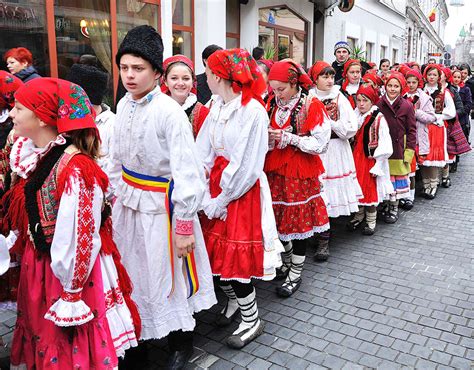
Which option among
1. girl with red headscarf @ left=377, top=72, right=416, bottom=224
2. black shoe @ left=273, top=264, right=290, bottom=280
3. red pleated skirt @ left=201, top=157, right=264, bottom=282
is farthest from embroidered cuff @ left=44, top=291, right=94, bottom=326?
girl with red headscarf @ left=377, top=72, right=416, bottom=224

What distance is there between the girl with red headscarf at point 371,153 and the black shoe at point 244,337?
9.33 ft

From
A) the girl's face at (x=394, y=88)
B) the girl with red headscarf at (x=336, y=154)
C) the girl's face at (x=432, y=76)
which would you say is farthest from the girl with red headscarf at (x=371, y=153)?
the girl's face at (x=432, y=76)

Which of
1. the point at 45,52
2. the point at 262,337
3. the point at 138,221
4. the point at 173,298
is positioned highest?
the point at 45,52

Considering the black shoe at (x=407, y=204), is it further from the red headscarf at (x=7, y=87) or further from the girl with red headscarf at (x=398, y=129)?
the red headscarf at (x=7, y=87)

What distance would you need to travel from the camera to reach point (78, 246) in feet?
7.39

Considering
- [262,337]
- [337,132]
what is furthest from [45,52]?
[262,337]

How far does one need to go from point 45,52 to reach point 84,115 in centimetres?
520

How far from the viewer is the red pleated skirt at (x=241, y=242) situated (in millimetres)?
3328

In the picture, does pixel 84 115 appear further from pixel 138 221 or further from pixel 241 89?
pixel 241 89

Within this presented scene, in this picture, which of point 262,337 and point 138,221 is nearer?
point 138,221

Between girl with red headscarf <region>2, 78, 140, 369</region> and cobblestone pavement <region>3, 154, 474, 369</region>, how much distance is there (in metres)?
0.96

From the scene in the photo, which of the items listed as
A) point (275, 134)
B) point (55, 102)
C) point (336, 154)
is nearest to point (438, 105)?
point (336, 154)

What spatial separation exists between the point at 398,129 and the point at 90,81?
4223 millimetres

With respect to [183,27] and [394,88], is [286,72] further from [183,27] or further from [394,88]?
[183,27]
